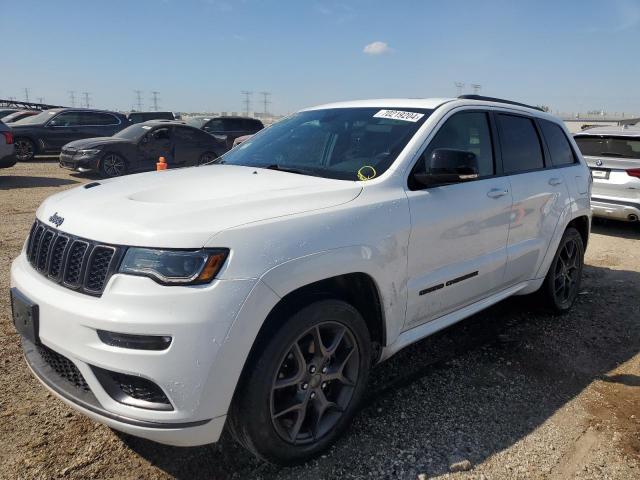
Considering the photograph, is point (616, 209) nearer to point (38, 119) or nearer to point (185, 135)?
point (185, 135)

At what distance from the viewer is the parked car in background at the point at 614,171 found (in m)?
7.86

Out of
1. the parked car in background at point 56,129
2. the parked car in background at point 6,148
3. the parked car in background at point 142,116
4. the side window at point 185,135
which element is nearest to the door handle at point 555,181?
the side window at point 185,135

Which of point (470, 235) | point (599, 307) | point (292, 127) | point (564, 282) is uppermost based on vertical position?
point (292, 127)

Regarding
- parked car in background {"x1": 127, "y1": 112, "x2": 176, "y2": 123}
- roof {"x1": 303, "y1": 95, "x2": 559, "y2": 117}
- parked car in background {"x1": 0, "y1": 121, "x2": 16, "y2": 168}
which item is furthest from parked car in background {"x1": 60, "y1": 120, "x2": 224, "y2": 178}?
parked car in background {"x1": 127, "y1": 112, "x2": 176, "y2": 123}

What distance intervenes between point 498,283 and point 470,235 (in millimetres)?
670

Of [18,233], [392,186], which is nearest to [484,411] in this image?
[392,186]

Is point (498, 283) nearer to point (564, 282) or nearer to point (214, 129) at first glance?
point (564, 282)

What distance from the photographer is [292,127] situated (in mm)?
3941

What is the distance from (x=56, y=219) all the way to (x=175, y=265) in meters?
0.83

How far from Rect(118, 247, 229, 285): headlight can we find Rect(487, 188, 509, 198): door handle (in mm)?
2131

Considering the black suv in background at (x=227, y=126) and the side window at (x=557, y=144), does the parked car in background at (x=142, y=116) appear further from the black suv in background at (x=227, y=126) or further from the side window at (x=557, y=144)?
the side window at (x=557, y=144)

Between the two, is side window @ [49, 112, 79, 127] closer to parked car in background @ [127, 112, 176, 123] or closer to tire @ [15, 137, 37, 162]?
tire @ [15, 137, 37, 162]

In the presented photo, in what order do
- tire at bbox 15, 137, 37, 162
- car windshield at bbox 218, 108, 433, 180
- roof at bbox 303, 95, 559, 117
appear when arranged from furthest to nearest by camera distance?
tire at bbox 15, 137, 37, 162
roof at bbox 303, 95, 559, 117
car windshield at bbox 218, 108, 433, 180

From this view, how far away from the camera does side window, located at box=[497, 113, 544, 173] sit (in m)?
3.94
